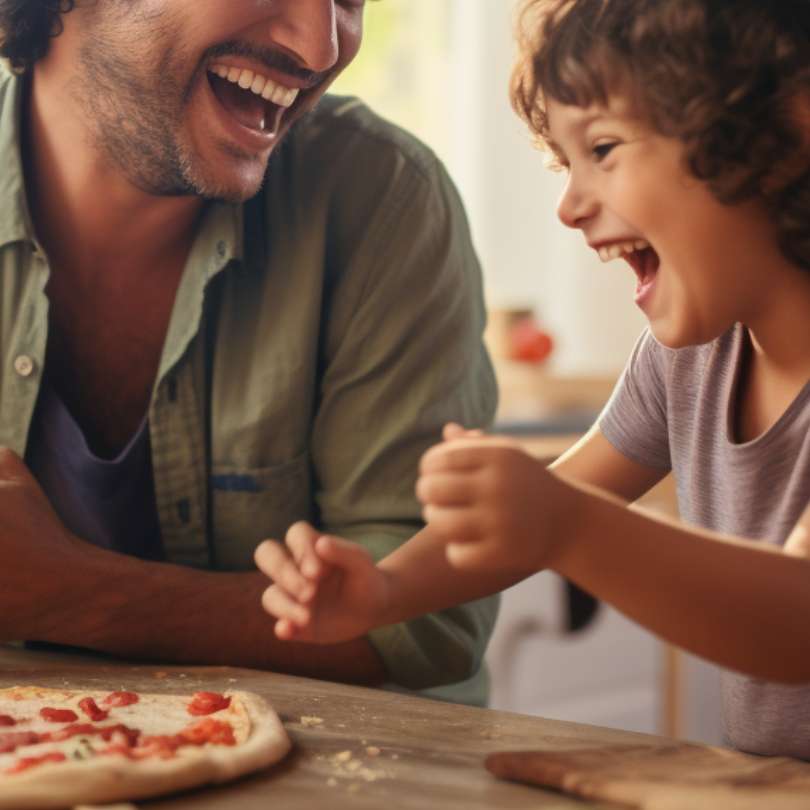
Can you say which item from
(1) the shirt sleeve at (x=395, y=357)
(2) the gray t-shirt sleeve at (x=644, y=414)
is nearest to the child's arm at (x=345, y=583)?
(2) the gray t-shirt sleeve at (x=644, y=414)

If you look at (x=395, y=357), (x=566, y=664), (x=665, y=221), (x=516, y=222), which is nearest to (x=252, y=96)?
(x=395, y=357)

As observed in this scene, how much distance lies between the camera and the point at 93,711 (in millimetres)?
1114

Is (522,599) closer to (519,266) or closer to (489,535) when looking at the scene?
(519,266)

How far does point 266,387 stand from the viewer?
1.61 meters

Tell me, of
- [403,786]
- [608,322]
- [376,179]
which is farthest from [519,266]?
[403,786]

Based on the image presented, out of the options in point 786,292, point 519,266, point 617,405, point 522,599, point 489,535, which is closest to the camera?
point 489,535

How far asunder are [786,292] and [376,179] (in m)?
0.70

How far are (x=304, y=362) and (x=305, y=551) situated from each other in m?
0.60

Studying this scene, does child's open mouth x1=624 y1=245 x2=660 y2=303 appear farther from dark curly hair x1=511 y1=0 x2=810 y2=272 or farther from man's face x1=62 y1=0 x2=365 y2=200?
man's face x1=62 y1=0 x2=365 y2=200

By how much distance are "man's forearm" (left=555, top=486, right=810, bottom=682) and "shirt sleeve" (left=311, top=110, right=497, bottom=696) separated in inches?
25.8

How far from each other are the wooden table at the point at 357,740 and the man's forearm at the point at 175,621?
39mm

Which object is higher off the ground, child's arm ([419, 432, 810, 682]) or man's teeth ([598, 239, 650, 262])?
man's teeth ([598, 239, 650, 262])

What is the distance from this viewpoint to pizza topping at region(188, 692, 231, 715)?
114 cm

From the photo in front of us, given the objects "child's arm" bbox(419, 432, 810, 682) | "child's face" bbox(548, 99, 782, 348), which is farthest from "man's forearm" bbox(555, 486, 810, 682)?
"child's face" bbox(548, 99, 782, 348)
